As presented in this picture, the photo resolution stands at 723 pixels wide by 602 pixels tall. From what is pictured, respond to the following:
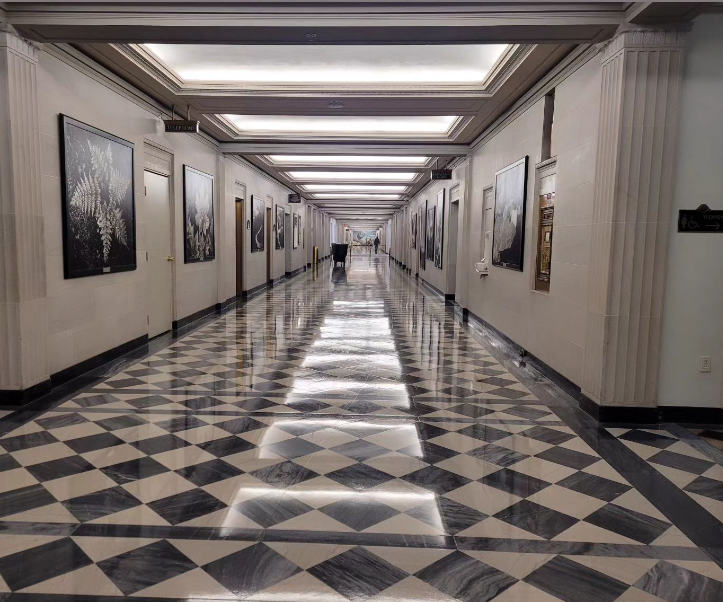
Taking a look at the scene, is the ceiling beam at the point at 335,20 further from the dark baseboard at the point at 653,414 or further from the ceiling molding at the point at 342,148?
the ceiling molding at the point at 342,148

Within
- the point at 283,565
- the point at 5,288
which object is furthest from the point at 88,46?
the point at 283,565

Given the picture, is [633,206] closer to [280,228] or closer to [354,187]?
[280,228]

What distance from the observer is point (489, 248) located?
918 centimetres

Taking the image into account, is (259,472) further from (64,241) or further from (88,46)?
(88,46)

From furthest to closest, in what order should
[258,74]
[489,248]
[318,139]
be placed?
1. [318,139]
2. [489,248]
3. [258,74]

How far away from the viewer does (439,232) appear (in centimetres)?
1454

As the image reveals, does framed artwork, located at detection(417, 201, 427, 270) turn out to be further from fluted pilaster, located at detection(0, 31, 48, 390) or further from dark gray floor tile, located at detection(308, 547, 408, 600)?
dark gray floor tile, located at detection(308, 547, 408, 600)

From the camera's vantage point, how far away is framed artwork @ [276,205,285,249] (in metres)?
17.2

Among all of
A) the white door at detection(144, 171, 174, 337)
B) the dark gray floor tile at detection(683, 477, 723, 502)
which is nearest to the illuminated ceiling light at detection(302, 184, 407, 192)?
the white door at detection(144, 171, 174, 337)

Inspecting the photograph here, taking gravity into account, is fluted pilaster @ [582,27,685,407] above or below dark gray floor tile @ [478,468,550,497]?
above

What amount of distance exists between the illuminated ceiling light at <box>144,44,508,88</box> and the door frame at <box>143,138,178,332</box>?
1.04 m

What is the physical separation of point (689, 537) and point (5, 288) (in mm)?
5075

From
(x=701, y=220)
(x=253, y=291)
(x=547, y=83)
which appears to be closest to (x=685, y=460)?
(x=701, y=220)

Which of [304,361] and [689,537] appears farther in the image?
[304,361]
